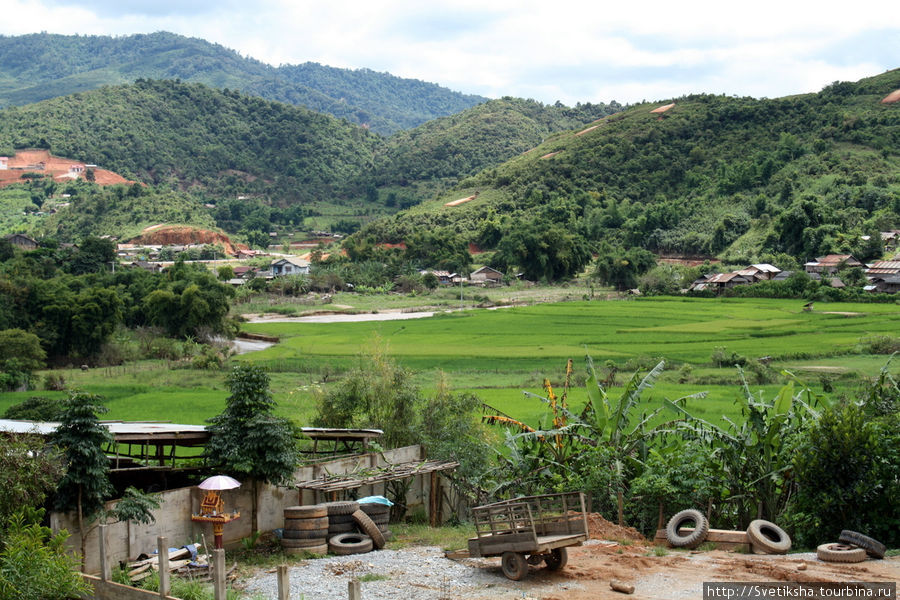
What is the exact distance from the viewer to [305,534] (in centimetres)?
1487

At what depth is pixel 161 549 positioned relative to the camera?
1097 centimetres

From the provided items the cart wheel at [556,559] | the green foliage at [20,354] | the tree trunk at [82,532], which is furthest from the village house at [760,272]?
the tree trunk at [82,532]

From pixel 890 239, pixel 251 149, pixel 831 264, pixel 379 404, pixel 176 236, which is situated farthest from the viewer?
pixel 251 149

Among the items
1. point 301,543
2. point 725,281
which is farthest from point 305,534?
point 725,281

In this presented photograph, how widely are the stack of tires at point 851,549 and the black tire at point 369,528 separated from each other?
681 centimetres

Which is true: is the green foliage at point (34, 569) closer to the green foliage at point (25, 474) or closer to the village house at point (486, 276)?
the green foliage at point (25, 474)

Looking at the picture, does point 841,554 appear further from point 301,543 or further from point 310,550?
point 301,543

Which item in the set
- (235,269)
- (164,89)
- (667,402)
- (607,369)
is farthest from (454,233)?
(164,89)

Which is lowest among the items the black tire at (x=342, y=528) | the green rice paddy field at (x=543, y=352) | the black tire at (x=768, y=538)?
the green rice paddy field at (x=543, y=352)

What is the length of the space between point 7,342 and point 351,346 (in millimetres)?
16991

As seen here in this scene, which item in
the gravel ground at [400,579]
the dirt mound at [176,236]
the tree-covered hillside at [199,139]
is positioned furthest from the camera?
the tree-covered hillside at [199,139]

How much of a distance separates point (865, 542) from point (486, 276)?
8052 cm

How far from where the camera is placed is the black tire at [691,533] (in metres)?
14.1

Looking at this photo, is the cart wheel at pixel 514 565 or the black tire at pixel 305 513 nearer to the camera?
the cart wheel at pixel 514 565
